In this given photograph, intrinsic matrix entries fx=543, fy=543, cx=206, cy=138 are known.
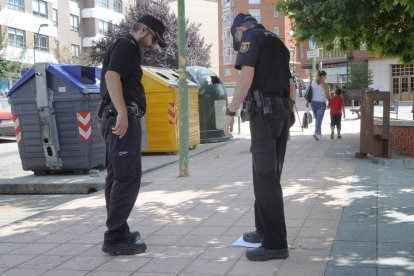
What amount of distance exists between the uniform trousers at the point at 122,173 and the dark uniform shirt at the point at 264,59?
3.40 feet

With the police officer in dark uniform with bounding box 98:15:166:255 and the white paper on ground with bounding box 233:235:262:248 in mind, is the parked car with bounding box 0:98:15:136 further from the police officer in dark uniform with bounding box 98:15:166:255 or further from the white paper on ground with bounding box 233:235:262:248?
the white paper on ground with bounding box 233:235:262:248

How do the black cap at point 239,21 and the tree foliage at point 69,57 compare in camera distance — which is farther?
the tree foliage at point 69,57

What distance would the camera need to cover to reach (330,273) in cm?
368

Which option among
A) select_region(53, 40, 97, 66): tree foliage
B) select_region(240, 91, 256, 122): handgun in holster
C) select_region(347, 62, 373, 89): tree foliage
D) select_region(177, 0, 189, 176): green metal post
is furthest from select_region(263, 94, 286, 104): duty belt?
select_region(53, 40, 97, 66): tree foliage

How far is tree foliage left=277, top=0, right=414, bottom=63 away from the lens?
243 inches

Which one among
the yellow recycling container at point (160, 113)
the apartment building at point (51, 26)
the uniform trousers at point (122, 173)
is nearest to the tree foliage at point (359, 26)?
the uniform trousers at point (122, 173)

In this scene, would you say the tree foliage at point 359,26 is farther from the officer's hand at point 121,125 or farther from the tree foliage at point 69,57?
the tree foliage at point 69,57

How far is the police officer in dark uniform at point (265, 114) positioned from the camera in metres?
3.99

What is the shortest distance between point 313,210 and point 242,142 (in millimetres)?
8371

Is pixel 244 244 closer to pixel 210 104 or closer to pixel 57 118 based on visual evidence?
pixel 57 118

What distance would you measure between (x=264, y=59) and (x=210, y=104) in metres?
9.52

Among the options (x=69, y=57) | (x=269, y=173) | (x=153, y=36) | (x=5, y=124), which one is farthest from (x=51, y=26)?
(x=269, y=173)

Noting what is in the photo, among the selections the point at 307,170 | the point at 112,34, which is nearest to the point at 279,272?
the point at 307,170

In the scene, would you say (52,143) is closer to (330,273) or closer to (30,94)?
(30,94)
